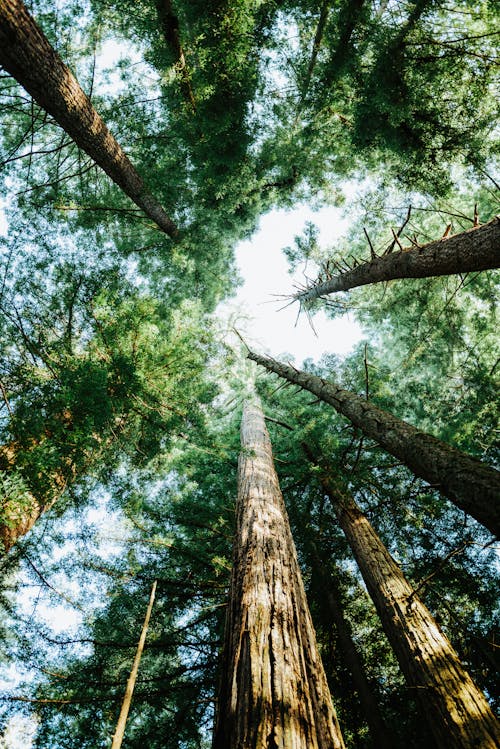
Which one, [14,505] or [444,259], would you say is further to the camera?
[444,259]

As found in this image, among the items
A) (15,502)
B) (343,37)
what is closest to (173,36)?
(343,37)

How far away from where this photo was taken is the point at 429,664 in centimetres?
327

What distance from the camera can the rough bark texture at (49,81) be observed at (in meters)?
3.26

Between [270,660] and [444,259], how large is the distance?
4.29m

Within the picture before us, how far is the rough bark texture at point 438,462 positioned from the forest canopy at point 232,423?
0.11ft

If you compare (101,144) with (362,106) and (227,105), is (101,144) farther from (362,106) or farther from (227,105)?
(362,106)

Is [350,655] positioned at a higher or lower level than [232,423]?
lower

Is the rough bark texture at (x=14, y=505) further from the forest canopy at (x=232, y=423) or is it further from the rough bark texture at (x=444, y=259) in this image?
the rough bark texture at (x=444, y=259)

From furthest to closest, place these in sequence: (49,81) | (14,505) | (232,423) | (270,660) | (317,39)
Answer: (232,423) → (317,39) → (49,81) → (14,505) → (270,660)

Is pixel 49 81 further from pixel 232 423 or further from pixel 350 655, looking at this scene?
pixel 350 655

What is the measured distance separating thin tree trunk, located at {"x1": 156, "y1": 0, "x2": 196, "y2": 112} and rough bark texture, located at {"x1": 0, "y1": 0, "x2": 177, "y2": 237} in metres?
1.72

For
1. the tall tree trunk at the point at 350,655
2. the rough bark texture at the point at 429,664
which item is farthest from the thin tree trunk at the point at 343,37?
the tall tree trunk at the point at 350,655

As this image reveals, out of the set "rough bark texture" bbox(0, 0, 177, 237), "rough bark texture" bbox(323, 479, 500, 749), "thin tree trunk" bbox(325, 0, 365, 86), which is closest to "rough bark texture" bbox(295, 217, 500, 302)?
"thin tree trunk" bbox(325, 0, 365, 86)

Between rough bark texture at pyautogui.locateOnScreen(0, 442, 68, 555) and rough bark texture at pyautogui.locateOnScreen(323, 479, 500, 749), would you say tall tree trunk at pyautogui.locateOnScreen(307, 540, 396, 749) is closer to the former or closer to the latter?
rough bark texture at pyautogui.locateOnScreen(323, 479, 500, 749)
